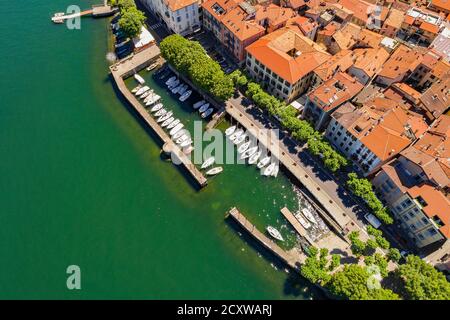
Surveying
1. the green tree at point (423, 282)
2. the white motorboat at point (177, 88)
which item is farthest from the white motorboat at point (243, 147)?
the green tree at point (423, 282)

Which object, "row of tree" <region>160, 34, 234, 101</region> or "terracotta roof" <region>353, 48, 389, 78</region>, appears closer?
"terracotta roof" <region>353, 48, 389, 78</region>

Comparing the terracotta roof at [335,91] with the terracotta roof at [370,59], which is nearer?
the terracotta roof at [335,91]

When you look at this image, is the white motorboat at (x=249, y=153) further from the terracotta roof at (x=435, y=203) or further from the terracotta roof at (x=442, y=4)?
the terracotta roof at (x=442, y=4)

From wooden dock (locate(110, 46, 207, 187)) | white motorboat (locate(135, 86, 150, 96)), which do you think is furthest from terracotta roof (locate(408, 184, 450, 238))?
white motorboat (locate(135, 86, 150, 96))

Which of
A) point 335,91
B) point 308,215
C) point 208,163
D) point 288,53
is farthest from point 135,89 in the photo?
point 308,215

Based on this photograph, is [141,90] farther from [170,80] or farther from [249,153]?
[249,153]

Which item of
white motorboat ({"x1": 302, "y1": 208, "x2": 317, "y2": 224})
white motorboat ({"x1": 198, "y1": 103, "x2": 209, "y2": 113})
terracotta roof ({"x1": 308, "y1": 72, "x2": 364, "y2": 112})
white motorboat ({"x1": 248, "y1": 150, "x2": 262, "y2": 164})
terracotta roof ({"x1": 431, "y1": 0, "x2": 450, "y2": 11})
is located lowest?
white motorboat ({"x1": 302, "y1": 208, "x2": 317, "y2": 224})

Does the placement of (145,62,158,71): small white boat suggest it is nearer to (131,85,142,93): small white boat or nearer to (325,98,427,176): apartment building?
(131,85,142,93): small white boat
